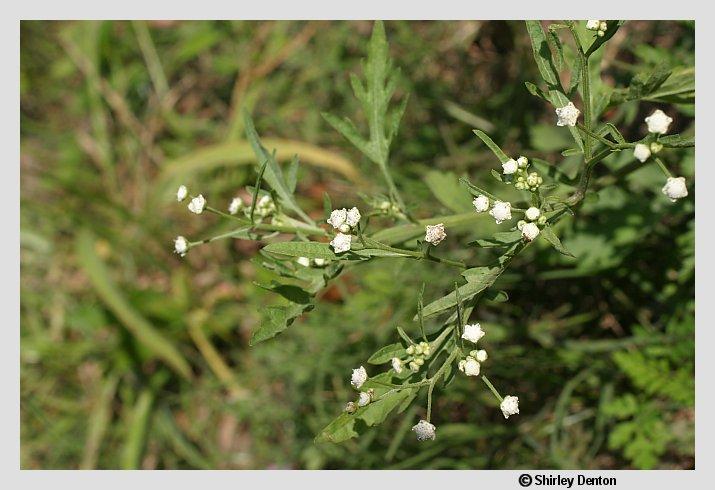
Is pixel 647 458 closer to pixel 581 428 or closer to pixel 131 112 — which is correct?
pixel 581 428

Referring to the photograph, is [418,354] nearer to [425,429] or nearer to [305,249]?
[425,429]

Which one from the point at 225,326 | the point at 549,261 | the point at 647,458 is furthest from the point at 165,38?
the point at 647,458

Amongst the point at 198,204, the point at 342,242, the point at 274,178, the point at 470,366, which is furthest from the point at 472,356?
the point at 198,204

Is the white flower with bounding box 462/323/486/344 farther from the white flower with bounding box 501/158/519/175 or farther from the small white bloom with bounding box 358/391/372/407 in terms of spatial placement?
the white flower with bounding box 501/158/519/175

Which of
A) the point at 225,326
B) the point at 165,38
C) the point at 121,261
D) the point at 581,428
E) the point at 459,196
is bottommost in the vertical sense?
the point at 581,428

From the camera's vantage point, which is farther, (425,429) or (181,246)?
(181,246)

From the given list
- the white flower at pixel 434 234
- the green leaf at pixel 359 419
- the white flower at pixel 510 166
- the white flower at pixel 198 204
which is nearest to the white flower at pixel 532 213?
the white flower at pixel 510 166
